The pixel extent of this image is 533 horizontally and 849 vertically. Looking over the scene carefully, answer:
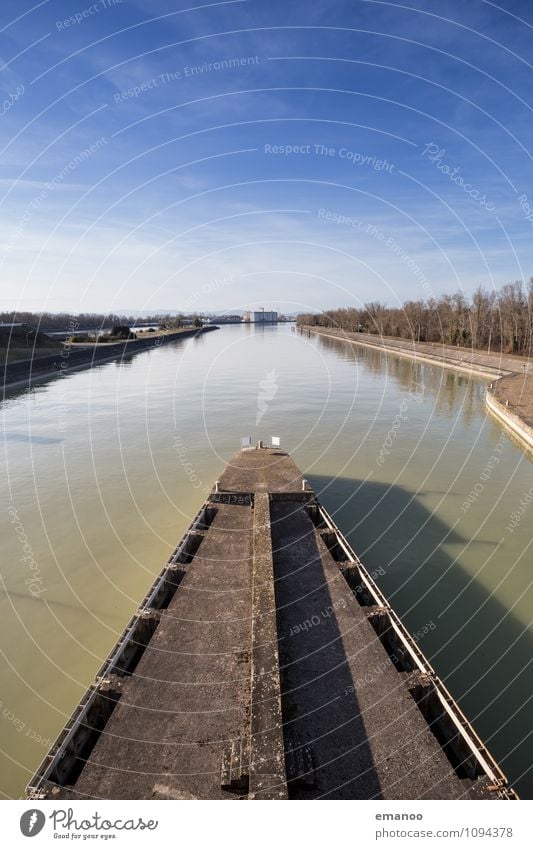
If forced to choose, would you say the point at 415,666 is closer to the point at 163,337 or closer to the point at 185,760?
the point at 185,760

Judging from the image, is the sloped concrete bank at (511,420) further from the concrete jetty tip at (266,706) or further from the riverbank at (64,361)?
the riverbank at (64,361)

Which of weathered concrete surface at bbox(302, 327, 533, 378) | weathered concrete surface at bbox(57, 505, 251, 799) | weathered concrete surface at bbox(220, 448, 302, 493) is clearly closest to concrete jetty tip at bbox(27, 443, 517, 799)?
weathered concrete surface at bbox(57, 505, 251, 799)

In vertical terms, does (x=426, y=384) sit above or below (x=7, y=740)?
above

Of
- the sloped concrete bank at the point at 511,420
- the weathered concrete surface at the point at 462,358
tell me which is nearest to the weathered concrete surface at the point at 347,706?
the sloped concrete bank at the point at 511,420

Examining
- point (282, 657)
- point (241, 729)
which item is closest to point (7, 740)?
point (241, 729)

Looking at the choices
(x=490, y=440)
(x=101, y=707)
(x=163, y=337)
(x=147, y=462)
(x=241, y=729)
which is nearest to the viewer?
(x=241, y=729)

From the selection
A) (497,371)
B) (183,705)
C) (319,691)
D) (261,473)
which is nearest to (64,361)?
(261,473)

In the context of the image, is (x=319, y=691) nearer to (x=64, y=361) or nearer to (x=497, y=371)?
(x=497, y=371)
